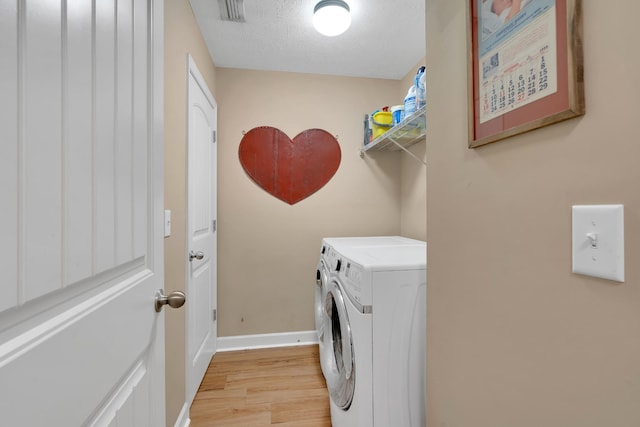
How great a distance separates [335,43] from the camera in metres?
2.00

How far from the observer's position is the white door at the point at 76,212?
33 centimetres

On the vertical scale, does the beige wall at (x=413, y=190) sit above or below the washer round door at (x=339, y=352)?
above

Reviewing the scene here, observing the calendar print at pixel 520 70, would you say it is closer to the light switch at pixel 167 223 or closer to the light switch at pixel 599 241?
the light switch at pixel 599 241

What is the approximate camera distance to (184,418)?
4.96 ft

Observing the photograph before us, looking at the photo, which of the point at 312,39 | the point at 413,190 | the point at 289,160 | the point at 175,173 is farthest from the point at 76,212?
the point at 413,190

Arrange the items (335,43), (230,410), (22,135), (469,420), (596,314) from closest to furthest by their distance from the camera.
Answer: (22,135), (596,314), (469,420), (230,410), (335,43)

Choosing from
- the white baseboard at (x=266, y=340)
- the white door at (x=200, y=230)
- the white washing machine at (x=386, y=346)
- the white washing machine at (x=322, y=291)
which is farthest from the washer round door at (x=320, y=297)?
the white door at (x=200, y=230)

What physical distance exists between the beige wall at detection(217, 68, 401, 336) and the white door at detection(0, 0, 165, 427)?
1703 mm

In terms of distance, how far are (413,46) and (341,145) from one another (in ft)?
2.94

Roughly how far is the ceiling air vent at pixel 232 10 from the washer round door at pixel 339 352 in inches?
63.6

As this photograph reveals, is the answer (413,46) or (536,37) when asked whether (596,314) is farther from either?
(413,46)

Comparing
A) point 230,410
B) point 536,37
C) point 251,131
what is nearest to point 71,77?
point 536,37

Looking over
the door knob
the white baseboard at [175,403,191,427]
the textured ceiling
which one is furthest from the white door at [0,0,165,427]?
the textured ceiling

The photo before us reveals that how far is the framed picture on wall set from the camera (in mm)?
493
